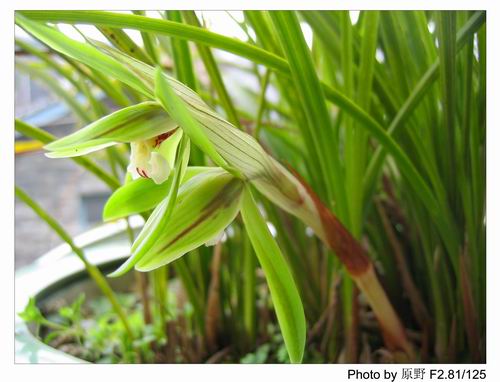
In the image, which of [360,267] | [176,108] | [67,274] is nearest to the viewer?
[176,108]

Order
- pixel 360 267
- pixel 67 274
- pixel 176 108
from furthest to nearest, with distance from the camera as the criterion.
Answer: pixel 67 274
pixel 360 267
pixel 176 108

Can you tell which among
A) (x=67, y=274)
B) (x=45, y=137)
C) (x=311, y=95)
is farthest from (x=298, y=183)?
(x=67, y=274)

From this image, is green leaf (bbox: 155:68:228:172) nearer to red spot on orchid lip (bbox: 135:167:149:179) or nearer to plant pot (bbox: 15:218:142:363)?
red spot on orchid lip (bbox: 135:167:149:179)

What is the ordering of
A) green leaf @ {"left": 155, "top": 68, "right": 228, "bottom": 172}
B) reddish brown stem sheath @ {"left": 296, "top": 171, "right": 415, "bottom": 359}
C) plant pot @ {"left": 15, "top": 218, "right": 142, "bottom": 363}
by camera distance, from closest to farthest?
green leaf @ {"left": 155, "top": 68, "right": 228, "bottom": 172} → reddish brown stem sheath @ {"left": 296, "top": 171, "right": 415, "bottom": 359} → plant pot @ {"left": 15, "top": 218, "right": 142, "bottom": 363}

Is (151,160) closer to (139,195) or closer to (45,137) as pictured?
(139,195)

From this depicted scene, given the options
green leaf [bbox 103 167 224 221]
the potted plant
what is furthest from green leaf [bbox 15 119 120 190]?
green leaf [bbox 103 167 224 221]

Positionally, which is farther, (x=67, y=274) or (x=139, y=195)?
(x=67, y=274)

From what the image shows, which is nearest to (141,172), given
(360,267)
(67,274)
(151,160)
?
(151,160)
